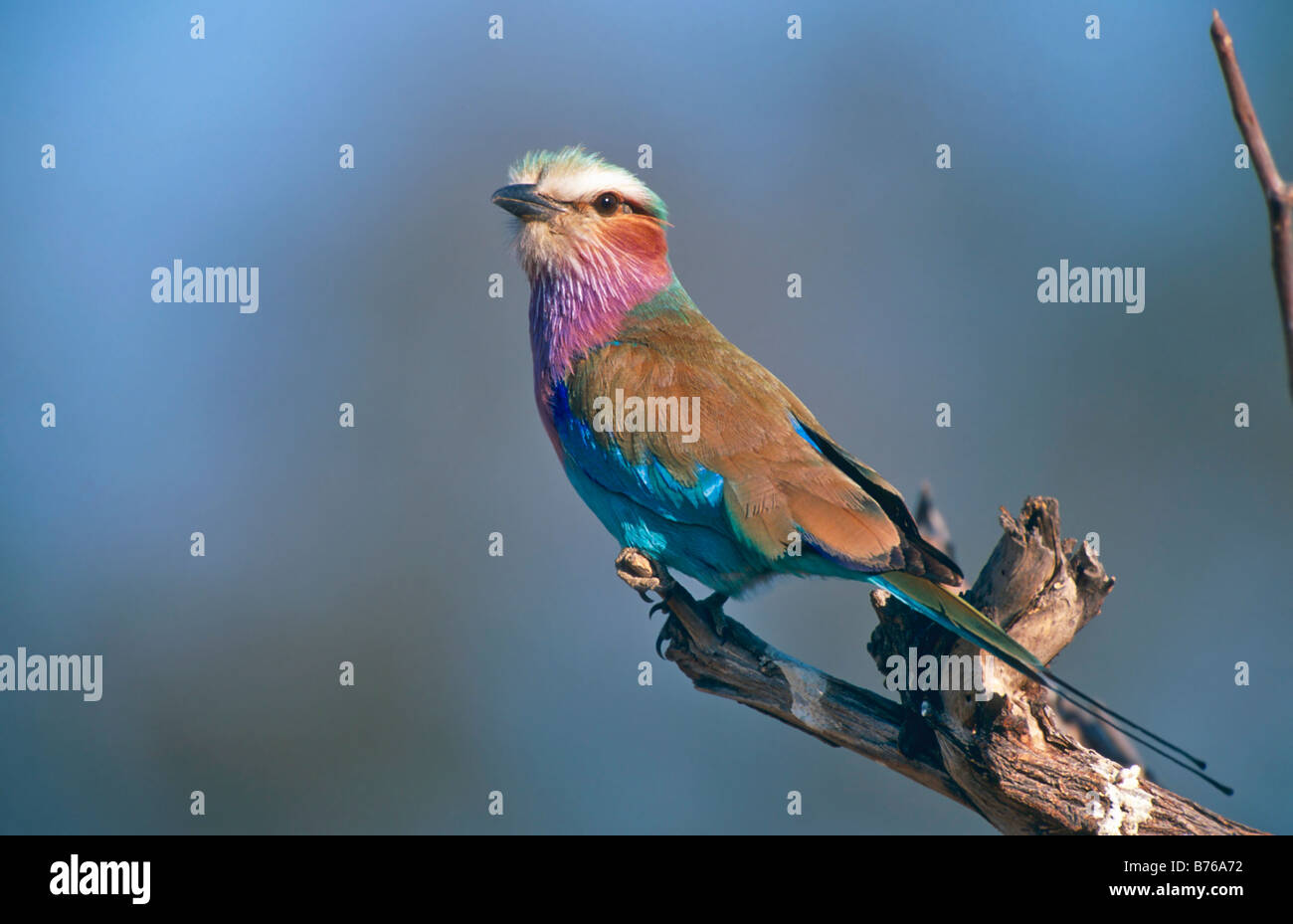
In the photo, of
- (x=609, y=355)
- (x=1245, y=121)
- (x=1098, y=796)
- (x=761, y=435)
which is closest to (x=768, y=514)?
(x=761, y=435)

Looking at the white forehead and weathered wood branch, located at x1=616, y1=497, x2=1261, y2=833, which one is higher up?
the white forehead

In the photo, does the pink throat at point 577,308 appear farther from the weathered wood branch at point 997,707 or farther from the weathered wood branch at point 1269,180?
the weathered wood branch at point 1269,180

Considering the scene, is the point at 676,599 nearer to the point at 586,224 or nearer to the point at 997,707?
the point at 997,707

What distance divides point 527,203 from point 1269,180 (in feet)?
9.64

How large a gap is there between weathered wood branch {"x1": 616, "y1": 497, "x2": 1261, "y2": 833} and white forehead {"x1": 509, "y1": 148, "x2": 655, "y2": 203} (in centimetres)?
153

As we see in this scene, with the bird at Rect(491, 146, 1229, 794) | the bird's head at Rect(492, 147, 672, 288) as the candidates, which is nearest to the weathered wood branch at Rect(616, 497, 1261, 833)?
the bird at Rect(491, 146, 1229, 794)

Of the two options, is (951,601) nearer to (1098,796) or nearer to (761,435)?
(1098,796)

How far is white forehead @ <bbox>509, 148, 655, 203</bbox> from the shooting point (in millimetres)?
4113

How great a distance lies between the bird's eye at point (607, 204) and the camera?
4.13 meters

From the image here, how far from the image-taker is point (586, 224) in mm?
4109

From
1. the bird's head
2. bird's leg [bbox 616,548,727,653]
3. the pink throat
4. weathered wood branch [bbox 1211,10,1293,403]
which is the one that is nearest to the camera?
weathered wood branch [bbox 1211,10,1293,403]

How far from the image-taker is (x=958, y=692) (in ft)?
9.82

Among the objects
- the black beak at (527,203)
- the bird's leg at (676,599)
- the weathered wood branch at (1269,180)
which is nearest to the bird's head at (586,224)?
the black beak at (527,203)

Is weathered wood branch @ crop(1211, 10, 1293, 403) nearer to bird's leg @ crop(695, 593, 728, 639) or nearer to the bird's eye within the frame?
bird's leg @ crop(695, 593, 728, 639)
